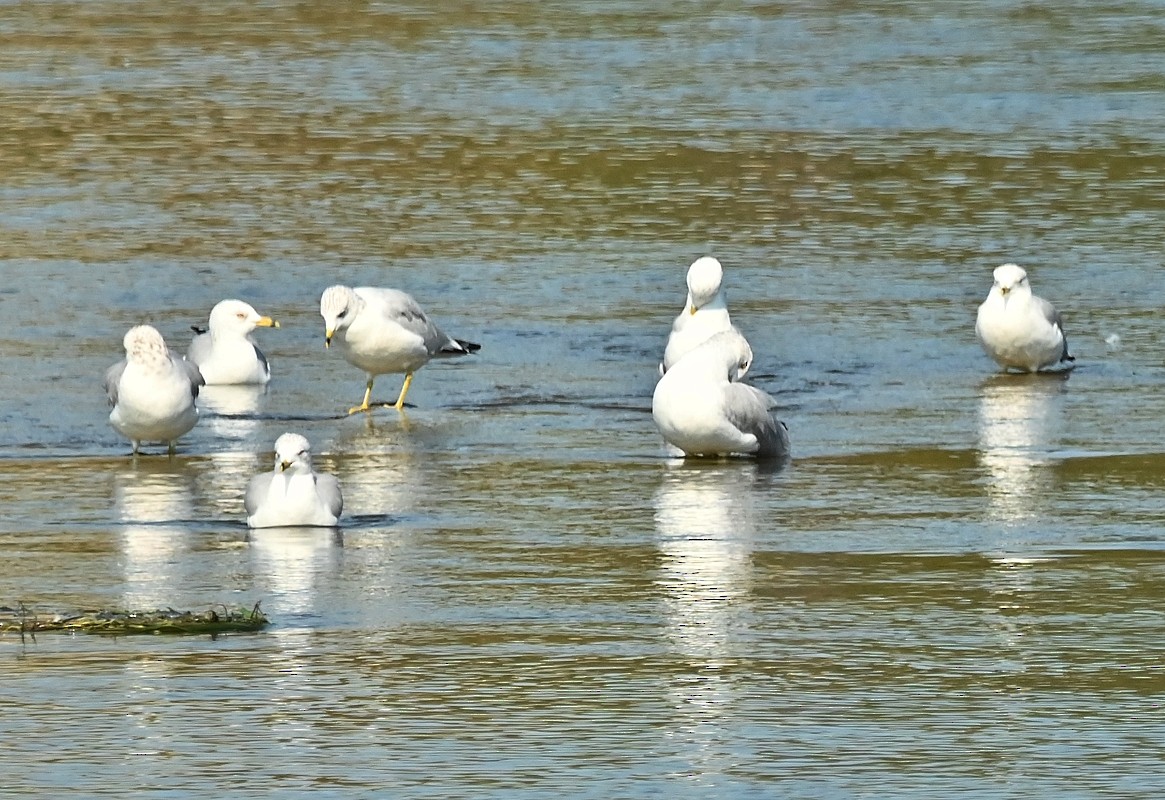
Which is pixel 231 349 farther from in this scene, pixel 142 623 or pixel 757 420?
pixel 142 623

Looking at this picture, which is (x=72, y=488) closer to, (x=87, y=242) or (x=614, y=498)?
(x=614, y=498)

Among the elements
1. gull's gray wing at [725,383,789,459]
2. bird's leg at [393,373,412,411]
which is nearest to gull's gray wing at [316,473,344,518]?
gull's gray wing at [725,383,789,459]

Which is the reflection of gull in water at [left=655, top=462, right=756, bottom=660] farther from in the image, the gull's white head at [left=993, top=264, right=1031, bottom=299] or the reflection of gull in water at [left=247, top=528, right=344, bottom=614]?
the gull's white head at [left=993, top=264, right=1031, bottom=299]

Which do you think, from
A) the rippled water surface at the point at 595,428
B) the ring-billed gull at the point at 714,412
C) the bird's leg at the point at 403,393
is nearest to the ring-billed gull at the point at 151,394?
the rippled water surface at the point at 595,428

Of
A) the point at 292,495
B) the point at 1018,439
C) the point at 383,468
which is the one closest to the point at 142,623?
the point at 292,495

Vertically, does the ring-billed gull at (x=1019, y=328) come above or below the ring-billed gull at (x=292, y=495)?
above

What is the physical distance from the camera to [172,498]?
10109 millimetres

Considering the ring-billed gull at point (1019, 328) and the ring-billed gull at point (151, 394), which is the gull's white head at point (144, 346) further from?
the ring-billed gull at point (1019, 328)

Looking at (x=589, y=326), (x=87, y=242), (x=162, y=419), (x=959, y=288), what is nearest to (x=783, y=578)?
(x=162, y=419)

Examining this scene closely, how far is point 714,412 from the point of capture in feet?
34.9

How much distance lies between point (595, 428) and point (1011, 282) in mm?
2806

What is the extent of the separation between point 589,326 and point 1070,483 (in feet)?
15.4

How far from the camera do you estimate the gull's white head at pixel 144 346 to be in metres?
11.2

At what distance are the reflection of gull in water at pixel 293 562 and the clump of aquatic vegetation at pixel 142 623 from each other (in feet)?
0.91
